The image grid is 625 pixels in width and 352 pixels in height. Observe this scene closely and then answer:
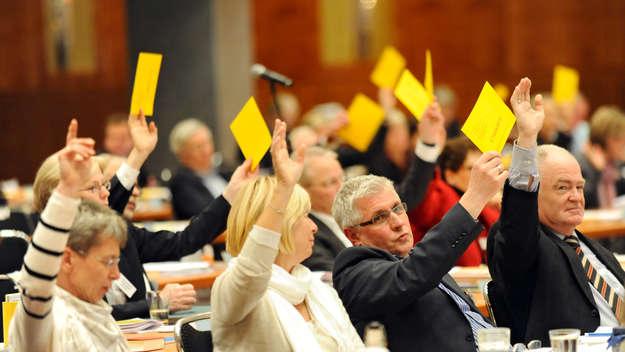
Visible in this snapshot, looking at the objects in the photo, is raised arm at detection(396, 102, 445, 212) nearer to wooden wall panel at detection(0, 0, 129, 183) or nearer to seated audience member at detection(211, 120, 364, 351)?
seated audience member at detection(211, 120, 364, 351)

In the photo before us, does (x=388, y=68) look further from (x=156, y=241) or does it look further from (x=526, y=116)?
(x=526, y=116)

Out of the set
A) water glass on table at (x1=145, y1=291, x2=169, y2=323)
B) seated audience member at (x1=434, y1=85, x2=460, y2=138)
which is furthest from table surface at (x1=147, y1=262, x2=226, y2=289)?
seated audience member at (x1=434, y1=85, x2=460, y2=138)

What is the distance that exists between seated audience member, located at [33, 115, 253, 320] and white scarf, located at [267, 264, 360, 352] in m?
0.99

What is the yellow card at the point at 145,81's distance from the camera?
4074mm

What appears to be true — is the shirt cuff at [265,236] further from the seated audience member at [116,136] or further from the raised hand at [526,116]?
the seated audience member at [116,136]

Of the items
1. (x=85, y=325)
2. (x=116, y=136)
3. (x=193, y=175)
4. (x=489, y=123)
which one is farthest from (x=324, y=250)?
(x=116, y=136)

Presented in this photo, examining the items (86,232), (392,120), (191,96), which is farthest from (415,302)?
(191,96)

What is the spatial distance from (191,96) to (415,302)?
746 centimetres

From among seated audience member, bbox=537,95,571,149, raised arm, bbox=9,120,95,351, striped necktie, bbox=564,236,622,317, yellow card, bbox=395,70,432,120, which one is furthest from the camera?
seated audience member, bbox=537,95,571,149

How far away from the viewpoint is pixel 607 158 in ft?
27.7

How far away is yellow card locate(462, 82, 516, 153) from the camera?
323 cm

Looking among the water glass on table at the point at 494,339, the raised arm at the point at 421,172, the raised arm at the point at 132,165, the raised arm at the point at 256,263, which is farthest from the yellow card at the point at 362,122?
the water glass on table at the point at 494,339

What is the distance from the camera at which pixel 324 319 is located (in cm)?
307

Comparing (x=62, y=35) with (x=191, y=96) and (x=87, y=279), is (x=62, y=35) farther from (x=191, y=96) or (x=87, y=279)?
(x=87, y=279)
